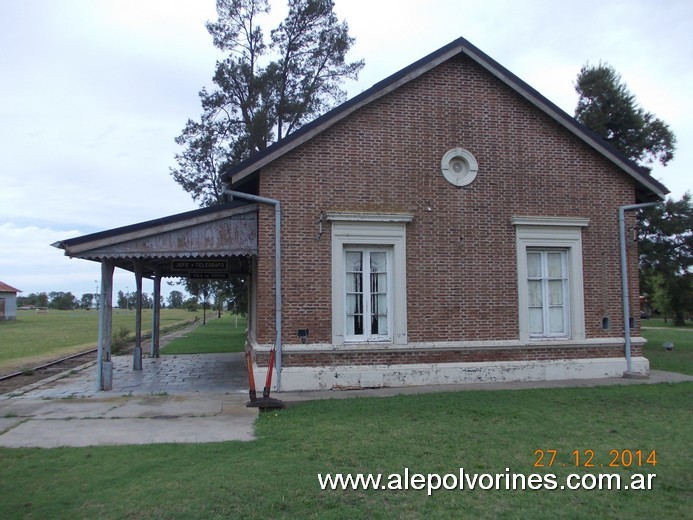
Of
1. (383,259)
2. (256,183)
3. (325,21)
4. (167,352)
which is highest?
(325,21)

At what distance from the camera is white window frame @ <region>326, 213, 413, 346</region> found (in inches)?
442

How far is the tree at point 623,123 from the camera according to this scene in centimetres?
2127

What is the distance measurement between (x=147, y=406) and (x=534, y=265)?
27.6ft

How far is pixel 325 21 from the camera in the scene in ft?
94.9

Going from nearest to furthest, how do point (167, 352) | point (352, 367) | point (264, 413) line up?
point (264, 413) → point (352, 367) → point (167, 352)

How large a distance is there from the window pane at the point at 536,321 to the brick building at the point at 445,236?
0.03 m

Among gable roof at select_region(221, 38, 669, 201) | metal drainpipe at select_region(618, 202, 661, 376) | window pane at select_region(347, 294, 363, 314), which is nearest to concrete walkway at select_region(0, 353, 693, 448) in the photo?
metal drainpipe at select_region(618, 202, 661, 376)

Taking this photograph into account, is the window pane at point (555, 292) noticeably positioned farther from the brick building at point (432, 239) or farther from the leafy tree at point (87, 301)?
the leafy tree at point (87, 301)

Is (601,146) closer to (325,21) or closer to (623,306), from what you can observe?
(623,306)

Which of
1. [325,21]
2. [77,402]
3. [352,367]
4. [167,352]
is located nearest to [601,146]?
[352,367]

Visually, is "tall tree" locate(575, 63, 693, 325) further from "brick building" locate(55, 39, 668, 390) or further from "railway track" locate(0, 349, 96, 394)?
"railway track" locate(0, 349, 96, 394)

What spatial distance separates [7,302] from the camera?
6444 cm

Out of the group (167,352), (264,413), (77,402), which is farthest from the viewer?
(167,352)

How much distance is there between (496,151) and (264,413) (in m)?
7.42
